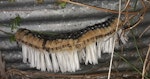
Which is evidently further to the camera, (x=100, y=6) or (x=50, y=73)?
(x=50, y=73)

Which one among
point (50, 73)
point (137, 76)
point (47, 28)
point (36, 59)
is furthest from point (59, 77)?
point (137, 76)

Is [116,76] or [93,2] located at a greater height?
[93,2]

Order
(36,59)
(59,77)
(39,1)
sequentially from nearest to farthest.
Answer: (39,1)
(36,59)
(59,77)

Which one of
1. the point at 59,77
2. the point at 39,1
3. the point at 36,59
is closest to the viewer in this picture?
the point at 39,1

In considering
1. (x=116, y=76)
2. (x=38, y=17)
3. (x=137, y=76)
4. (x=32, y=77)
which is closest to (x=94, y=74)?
(x=116, y=76)

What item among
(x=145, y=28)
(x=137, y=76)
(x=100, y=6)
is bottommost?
(x=137, y=76)

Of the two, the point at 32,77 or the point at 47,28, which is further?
the point at 32,77

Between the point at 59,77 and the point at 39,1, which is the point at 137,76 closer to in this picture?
the point at 59,77

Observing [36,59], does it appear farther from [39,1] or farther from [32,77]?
[39,1]

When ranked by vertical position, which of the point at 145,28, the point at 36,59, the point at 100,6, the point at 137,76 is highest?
the point at 100,6
